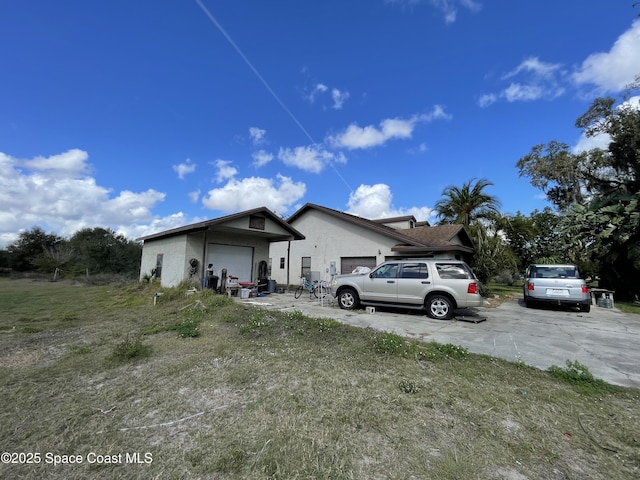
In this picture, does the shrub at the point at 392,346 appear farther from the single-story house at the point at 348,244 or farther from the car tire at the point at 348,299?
the single-story house at the point at 348,244

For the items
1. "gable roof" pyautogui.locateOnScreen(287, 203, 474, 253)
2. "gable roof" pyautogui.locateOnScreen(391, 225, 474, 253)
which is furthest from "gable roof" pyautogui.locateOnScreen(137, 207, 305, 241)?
"gable roof" pyautogui.locateOnScreen(391, 225, 474, 253)

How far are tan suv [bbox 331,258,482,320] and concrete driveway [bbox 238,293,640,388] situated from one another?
41 cm

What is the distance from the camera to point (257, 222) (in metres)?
14.1

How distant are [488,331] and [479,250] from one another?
11531 millimetres

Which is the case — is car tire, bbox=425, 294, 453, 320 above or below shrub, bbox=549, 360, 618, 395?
above

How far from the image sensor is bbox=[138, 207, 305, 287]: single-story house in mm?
12930

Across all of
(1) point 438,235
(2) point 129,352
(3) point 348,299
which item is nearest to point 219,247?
(3) point 348,299

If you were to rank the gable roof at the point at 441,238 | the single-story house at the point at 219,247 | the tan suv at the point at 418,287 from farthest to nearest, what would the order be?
the gable roof at the point at 441,238 → the single-story house at the point at 219,247 → the tan suv at the point at 418,287

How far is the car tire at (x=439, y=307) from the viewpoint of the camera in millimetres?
8906

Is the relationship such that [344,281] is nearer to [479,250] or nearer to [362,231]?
[362,231]

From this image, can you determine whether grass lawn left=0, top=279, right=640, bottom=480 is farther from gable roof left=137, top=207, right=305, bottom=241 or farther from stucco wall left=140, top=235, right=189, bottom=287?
stucco wall left=140, top=235, right=189, bottom=287

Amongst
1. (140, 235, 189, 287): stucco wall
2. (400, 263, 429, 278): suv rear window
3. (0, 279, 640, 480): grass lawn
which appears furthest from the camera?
(140, 235, 189, 287): stucco wall

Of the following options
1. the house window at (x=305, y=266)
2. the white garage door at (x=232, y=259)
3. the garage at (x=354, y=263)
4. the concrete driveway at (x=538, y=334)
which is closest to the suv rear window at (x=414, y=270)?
the concrete driveway at (x=538, y=334)

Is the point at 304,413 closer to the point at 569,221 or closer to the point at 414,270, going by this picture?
the point at 414,270
